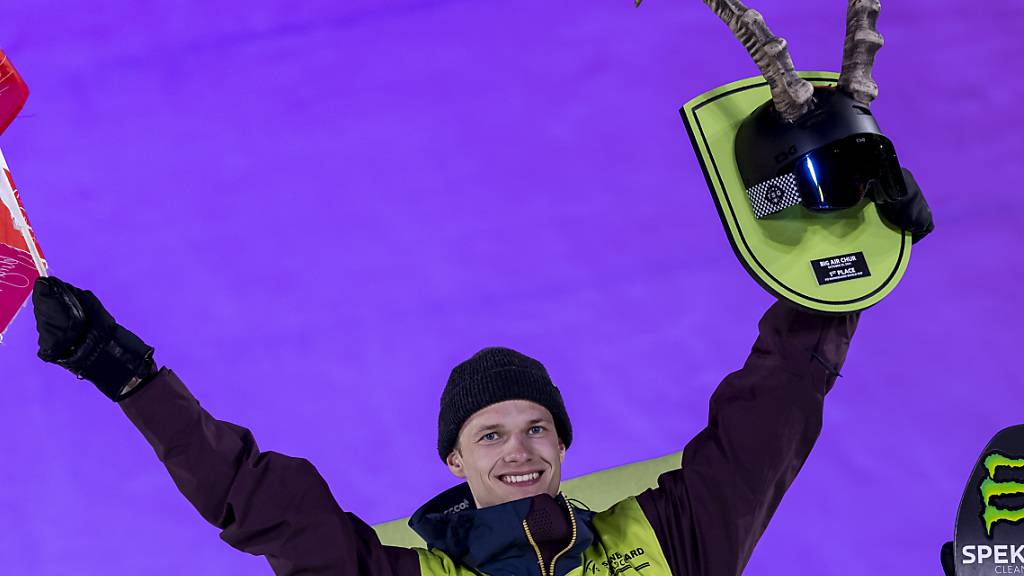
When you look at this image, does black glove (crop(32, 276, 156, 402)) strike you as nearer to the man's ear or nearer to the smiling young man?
the smiling young man

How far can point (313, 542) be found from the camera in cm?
184

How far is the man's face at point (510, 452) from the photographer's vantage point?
199cm

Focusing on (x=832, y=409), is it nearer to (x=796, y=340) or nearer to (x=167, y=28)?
(x=796, y=340)

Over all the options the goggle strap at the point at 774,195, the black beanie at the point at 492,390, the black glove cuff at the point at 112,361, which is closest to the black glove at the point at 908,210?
the goggle strap at the point at 774,195

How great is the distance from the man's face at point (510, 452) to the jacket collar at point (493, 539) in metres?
0.07

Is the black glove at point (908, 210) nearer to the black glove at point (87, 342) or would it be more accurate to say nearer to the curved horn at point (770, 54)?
the curved horn at point (770, 54)

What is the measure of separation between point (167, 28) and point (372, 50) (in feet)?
1.46

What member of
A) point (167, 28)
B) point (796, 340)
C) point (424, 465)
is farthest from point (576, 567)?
point (167, 28)

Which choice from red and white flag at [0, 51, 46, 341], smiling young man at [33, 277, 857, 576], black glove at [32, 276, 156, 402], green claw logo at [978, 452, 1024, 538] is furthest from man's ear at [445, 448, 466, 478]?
green claw logo at [978, 452, 1024, 538]

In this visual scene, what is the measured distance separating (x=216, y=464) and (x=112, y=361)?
207 mm

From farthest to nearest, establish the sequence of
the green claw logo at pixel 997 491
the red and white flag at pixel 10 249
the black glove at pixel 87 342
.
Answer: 1. the green claw logo at pixel 997 491
2. the red and white flag at pixel 10 249
3. the black glove at pixel 87 342

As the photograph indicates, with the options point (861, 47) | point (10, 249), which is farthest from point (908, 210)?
point (10, 249)

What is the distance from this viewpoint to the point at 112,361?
5.62 ft

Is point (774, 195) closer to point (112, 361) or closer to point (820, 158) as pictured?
point (820, 158)
